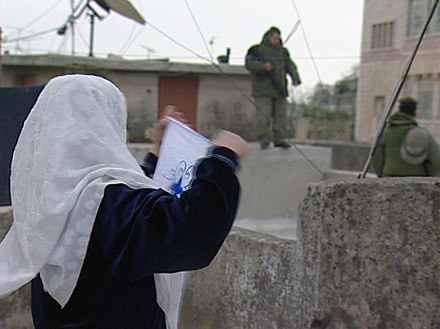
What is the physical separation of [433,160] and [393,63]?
1415cm

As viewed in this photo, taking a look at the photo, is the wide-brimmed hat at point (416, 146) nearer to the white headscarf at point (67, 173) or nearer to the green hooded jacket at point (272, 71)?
the green hooded jacket at point (272, 71)

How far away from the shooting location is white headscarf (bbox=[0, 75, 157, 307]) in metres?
1.70

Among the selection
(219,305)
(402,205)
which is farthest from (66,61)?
(402,205)

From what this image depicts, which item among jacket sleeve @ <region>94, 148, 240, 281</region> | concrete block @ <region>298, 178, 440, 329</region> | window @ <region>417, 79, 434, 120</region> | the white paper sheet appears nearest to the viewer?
jacket sleeve @ <region>94, 148, 240, 281</region>

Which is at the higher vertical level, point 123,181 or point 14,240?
point 123,181

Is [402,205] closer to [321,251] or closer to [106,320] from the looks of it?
[321,251]

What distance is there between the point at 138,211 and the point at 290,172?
24.2 ft

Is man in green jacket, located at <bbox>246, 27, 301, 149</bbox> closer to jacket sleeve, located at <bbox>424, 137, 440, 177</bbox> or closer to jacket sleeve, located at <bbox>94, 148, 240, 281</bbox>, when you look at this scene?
jacket sleeve, located at <bbox>424, 137, 440, 177</bbox>

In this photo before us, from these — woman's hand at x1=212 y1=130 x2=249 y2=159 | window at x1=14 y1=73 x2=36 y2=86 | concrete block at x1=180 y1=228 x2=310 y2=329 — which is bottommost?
concrete block at x1=180 y1=228 x2=310 y2=329

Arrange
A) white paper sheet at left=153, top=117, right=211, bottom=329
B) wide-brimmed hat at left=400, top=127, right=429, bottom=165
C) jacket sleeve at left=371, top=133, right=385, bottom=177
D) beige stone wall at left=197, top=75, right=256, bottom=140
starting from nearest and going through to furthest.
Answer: white paper sheet at left=153, top=117, right=211, bottom=329
wide-brimmed hat at left=400, top=127, right=429, bottom=165
jacket sleeve at left=371, top=133, right=385, bottom=177
beige stone wall at left=197, top=75, right=256, bottom=140

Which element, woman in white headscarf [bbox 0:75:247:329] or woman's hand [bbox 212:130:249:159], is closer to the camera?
woman in white headscarf [bbox 0:75:247:329]

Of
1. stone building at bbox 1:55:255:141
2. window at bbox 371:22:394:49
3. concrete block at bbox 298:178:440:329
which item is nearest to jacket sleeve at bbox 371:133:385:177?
concrete block at bbox 298:178:440:329

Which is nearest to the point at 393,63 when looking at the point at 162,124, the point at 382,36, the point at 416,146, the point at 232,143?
the point at 382,36

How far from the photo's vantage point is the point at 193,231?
161cm
